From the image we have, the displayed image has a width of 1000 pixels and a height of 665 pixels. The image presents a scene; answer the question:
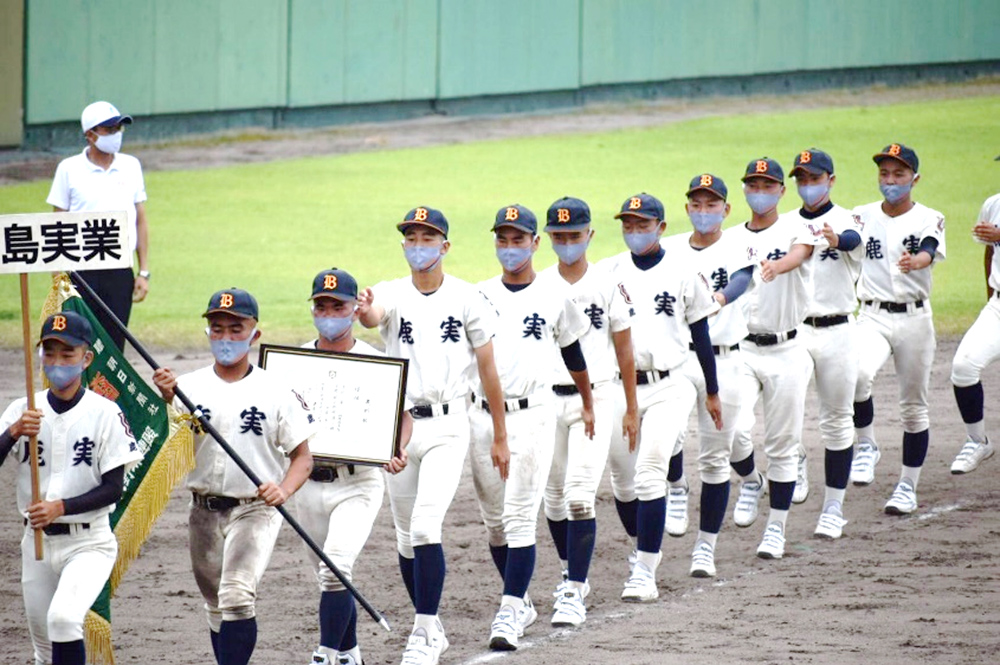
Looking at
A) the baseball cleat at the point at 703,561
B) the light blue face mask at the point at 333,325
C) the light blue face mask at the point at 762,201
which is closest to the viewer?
the light blue face mask at the point at 333,325

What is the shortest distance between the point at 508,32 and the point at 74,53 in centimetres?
737

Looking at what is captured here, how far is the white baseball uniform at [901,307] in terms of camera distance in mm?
10094

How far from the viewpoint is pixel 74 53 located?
21.4 m

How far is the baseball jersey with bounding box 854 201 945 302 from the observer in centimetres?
1009

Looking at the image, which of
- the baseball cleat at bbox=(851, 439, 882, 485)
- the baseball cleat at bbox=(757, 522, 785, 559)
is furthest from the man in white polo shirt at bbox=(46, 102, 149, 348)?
the baseball cleat at bbox=(851, 439, 882, 485)

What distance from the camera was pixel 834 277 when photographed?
9.62m

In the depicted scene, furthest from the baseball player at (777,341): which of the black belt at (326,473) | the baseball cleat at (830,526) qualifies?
the black belt at (326,473)

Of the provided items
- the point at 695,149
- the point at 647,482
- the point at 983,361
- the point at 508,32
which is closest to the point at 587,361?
the point at 647,482

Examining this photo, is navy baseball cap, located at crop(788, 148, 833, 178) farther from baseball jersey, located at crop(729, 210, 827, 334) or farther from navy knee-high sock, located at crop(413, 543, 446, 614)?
navy knee-high sock, located at crop(413, 543, 446, 614)

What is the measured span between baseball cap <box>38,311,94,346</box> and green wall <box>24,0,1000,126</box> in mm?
15226

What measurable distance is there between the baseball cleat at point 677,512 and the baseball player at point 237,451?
336 centimetres

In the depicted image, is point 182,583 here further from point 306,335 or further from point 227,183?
point 227,183

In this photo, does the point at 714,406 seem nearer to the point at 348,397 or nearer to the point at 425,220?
the point at 425,220

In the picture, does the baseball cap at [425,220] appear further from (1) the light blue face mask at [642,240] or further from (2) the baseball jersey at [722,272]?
(2) the baseball jersey at [722,272]
